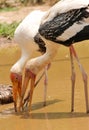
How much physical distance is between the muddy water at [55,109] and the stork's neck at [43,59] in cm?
79

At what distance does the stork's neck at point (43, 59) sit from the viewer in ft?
28.6

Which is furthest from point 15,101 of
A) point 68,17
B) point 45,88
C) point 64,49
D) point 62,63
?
point 64,49

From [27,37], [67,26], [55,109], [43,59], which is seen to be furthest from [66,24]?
[55,109]

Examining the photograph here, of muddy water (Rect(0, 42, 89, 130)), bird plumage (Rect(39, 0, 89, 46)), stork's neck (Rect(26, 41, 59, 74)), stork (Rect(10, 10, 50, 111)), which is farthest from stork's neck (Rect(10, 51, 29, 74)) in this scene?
bird plumage (Rect(39, 0, 89, 46))

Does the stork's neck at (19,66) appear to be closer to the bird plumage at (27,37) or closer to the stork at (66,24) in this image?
the bird plumage at (27,37)

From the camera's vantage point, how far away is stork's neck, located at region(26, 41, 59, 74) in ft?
28.6

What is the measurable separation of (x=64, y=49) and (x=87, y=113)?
514cm

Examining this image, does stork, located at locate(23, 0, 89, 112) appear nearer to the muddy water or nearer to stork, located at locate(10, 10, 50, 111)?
the muddy water

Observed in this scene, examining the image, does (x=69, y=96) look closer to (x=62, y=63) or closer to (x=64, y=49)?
(x=62, y=63)

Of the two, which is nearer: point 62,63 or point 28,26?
point 28,26

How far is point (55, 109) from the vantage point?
30.0 ft

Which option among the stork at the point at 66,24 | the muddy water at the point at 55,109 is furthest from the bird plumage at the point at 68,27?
the muddy water at the point at 55,109

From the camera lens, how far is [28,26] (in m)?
9.55

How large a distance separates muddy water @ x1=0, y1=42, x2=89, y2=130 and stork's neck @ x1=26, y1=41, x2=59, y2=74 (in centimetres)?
79
